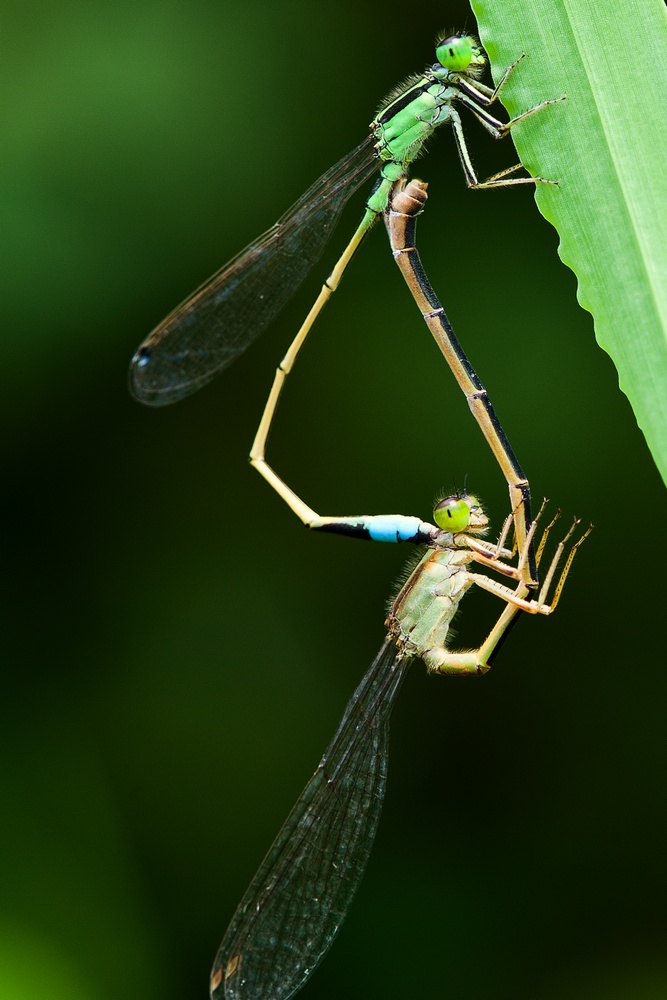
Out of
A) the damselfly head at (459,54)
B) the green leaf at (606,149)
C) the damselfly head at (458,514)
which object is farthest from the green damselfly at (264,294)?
the green leaf at (606,149)

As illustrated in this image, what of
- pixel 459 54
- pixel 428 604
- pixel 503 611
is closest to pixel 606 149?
pixel 459 54

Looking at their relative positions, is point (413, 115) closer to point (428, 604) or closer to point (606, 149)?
point (606, 149)

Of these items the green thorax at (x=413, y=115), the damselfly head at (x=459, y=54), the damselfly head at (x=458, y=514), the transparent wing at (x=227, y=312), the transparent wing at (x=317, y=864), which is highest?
the damselfly head at (x=459, y=54)

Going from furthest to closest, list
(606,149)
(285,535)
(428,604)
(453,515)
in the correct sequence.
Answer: (285,535), (428,604), (453,515), (606,149)

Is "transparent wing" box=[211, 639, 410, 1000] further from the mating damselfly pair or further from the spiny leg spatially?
the spiny leg

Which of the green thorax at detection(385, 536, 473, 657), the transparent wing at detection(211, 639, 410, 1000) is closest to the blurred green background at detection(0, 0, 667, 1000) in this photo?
the transparent wing at detection(211, 639, 410, 1000)

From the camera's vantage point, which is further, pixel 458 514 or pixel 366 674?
pixel 366 674

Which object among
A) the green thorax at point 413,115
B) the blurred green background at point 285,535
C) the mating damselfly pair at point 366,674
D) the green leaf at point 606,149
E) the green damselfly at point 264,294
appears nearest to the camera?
the green leaf at point 606,149

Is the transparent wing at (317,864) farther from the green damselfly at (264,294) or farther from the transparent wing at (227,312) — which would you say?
the transparent wing at (227,312)
